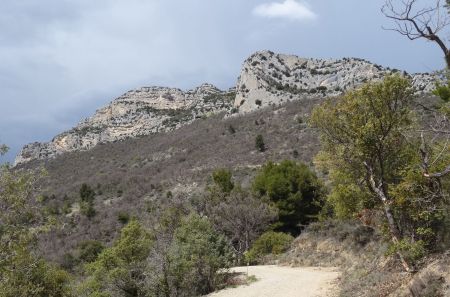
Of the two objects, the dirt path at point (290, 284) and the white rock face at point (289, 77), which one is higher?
the white rock face at point (289, 77)

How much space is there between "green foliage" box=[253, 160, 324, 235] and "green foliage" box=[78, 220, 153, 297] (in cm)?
1488

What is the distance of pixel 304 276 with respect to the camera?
21688mm

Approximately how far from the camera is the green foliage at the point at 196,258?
2106 centimetres

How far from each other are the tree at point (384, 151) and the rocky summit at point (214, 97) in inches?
1456

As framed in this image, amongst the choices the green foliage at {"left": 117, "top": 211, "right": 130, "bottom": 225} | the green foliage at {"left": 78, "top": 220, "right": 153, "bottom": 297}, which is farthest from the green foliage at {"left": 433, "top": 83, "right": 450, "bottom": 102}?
the green foliage at {"left": 117, "top": 211, "right": 130, "bottom": 225}

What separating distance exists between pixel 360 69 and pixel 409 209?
202 feet

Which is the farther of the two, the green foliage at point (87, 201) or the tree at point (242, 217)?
the green foliage at point (87, 201)

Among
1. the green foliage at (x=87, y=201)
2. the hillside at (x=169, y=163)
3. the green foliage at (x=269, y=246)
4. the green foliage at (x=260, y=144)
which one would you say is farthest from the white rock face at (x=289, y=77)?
the green foliage at (x=269, y=246)

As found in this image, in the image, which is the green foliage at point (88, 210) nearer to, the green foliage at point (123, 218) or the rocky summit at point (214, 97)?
the green foliage at point (123, 218)

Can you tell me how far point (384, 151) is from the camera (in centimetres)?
1667

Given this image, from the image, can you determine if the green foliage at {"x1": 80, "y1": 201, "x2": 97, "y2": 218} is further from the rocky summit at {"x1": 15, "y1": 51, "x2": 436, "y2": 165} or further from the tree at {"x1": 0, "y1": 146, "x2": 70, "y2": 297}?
the tree at {"x1": 0, "y1": 146, "x2": 70, "y2": 297}

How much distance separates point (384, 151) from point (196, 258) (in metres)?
10.1

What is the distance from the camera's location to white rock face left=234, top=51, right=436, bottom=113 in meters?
74.5

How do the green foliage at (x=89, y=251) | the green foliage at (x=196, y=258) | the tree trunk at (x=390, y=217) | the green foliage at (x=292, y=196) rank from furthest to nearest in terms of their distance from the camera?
the green foliage at (x=89, y=251) → the green foliage at (x=292, y=196) → the green foliage at (x=196, y=258) → the tree trunk at (x=390, y=217)
